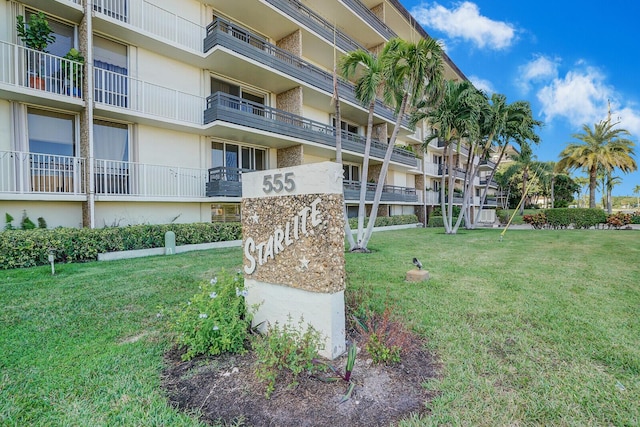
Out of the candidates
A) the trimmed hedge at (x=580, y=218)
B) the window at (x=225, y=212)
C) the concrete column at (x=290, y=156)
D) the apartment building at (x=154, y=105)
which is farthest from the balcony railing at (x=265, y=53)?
the trimmed hedge at (x=580, y=218)

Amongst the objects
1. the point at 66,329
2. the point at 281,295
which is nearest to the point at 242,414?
the point at 281,295

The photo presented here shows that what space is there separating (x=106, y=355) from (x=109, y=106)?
922 centimetres

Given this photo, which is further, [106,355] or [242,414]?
[106,355]

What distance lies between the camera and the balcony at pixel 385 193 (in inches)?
656

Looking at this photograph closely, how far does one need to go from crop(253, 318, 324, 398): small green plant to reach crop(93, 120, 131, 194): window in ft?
31.5

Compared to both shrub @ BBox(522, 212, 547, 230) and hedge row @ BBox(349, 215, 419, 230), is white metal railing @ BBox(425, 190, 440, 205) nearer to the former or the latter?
hedge row @ BBox(349, 215, 419, 230)

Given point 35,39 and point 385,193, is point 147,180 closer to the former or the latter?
point 35,39

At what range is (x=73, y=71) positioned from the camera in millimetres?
8930

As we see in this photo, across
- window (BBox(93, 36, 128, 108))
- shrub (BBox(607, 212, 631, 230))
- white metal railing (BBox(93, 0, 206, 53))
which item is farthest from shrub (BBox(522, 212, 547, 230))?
window (BBox(93, 36, 128, 108))

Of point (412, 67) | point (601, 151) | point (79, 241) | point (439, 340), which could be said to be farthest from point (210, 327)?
point (601, 151)

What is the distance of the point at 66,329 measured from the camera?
12.7ft

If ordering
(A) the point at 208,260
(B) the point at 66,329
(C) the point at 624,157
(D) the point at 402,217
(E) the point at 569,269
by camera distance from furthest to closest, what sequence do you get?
(C) the point at 624,157, (D) the point at 402,217, (A) the point at 208,260, (E) the point at 569,269, (B) the point at 66,329

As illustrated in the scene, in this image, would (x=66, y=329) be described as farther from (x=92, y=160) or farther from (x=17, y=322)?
(x=92, y=160)

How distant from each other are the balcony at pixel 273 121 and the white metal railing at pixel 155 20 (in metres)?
2.33
